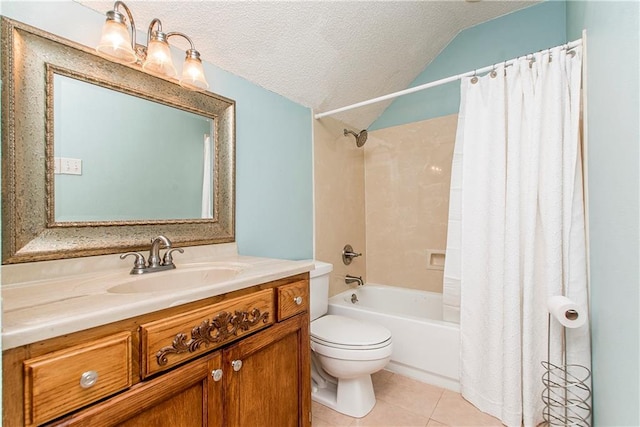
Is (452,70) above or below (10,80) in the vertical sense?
above

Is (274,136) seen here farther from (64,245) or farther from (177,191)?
(64,245)

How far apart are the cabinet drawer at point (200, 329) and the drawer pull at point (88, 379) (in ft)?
0.32

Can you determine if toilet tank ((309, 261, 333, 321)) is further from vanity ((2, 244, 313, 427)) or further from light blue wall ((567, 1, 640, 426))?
light blue wall ((567, 1, 640, 426))

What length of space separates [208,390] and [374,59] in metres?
2.15

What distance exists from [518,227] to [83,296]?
1.82m

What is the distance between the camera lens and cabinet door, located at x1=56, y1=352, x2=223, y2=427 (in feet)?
2.11

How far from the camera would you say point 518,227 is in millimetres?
1489

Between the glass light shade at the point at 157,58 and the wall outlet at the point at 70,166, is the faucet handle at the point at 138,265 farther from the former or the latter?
the glass light shade at the point at 157,58

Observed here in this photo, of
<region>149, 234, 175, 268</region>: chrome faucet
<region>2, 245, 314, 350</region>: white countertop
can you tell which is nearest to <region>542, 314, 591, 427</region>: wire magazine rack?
<region>2, 245, 314, 350</region>: white countertop

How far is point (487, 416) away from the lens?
4.98 ft

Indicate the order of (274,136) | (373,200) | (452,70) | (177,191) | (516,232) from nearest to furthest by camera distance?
(177,191)
(516,232)
(274,136)
(452,70)
(373,200)

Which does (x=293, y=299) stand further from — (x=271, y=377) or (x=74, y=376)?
(x=74, y=376)

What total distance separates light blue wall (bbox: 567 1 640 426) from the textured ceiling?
1.02 meters

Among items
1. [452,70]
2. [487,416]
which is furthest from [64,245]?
[452,70]
